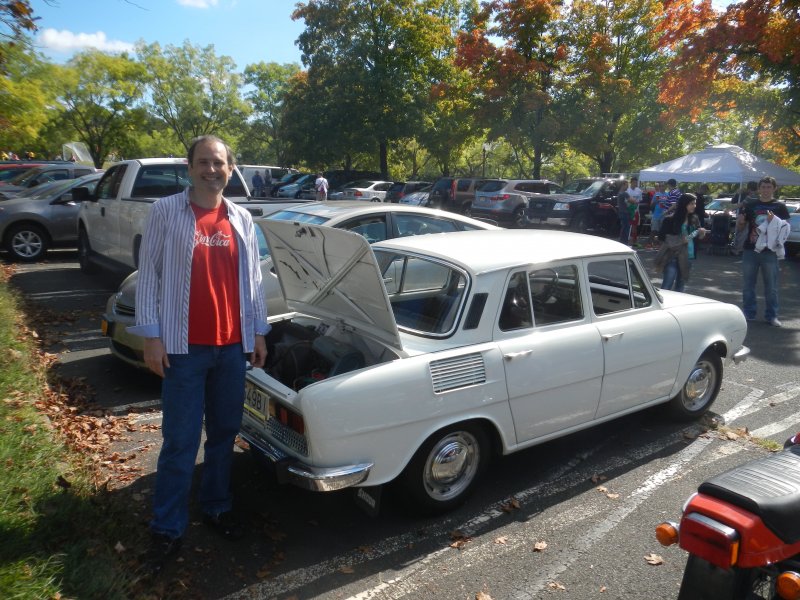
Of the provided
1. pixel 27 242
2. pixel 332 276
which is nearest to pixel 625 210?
pixel 27 242

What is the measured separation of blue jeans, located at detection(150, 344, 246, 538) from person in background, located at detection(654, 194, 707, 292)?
7137 millimetres

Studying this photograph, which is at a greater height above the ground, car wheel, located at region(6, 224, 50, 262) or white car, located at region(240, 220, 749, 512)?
white car, located at region(240, 220, 749, 512)

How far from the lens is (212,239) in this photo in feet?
10.2

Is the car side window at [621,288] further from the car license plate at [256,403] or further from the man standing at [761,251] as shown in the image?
the man standing at [761,251]

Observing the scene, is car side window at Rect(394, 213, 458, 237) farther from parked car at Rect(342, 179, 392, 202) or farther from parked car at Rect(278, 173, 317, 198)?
parked car at Rect(278, 173, 317, 198)

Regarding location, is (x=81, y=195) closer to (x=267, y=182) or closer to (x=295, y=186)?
(x=295, y=186)

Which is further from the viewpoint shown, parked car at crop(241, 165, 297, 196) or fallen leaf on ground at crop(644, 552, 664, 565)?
parked car at crop(241, 165, 297, 196)

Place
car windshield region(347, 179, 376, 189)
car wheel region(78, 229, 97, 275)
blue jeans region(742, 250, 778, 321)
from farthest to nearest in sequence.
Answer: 1. car windshield region(347, 179, 376, 189)
2. car wheel region(78, 229, 97, 275)
3. blue jeans region(742, 250, 778, 321)

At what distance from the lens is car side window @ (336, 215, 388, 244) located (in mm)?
6840

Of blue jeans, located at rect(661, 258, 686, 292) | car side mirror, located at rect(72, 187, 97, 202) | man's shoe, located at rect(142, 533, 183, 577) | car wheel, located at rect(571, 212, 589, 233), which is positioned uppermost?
car side mirror, located at rect(72, 187, 97, 202)

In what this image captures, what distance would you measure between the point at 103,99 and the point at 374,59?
1807cm

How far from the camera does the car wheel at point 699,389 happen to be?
5105 millimetres

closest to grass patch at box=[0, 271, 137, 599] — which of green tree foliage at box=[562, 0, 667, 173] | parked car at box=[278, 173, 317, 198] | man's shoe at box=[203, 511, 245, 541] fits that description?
man's shoe at box=[203, 511, 245, 541]

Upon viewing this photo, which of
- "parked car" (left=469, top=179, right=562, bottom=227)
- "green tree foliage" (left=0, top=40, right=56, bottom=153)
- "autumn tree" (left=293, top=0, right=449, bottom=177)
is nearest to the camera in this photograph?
"green tree foliage" (left=0, top=40, right=56, bottom=153)
